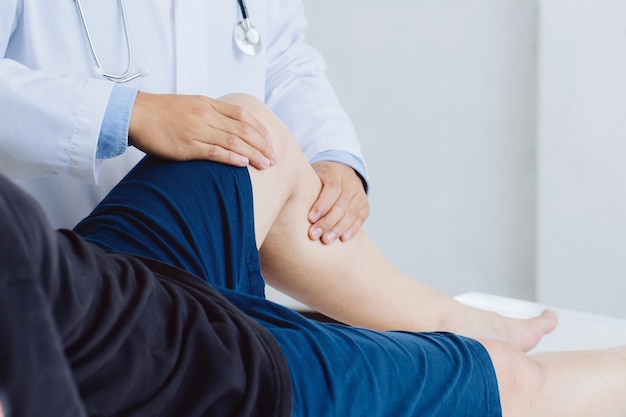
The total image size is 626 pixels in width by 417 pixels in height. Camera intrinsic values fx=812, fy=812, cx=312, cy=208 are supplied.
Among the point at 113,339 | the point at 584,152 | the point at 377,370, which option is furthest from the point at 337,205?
the point at 584,152

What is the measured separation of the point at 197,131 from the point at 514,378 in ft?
1.27

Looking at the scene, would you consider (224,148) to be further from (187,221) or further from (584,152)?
(584,152)

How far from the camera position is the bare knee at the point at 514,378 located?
26.5 inches

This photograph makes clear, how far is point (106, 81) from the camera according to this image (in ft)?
2.79

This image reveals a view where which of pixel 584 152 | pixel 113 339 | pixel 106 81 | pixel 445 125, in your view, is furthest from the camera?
pixel 445 125

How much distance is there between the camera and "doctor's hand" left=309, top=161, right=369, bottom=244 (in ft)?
3.10

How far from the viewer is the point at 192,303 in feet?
1.75

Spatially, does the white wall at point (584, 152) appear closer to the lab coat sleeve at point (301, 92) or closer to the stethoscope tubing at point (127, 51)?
the lab coat sleeve at point (301, 92)

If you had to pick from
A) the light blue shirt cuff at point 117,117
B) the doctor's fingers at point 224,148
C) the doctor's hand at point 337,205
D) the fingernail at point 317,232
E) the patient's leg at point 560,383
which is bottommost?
the patient's leg at point 560,383

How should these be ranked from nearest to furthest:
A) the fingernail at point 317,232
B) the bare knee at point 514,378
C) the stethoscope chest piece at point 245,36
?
the bare knee at point 514,378
the fingernail at point 317,232
the stethoscope chest piece at point 245,36

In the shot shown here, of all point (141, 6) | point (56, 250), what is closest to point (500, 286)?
point (141, 6)

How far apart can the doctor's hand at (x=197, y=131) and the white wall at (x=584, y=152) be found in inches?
47.5

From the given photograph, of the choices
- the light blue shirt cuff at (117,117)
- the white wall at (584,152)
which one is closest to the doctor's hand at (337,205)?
the light blue shirt cuff at (117,117)

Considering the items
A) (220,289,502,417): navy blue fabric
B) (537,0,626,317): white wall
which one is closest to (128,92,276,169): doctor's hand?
(220,289,502,417): navy blue fabric
